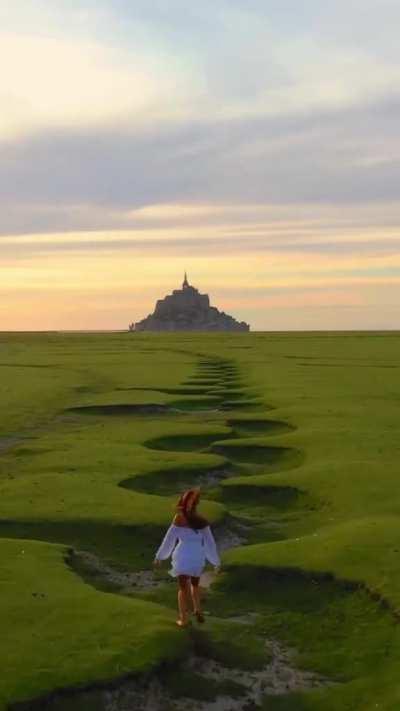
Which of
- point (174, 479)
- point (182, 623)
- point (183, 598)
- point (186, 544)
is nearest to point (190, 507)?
point (186, 544)

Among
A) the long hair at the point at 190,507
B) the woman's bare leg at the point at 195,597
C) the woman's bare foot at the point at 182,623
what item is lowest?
the woman's bare foot at the point at 182,623

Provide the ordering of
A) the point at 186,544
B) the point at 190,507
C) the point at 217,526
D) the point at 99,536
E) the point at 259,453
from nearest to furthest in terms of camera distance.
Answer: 1. the point at 190,507
2. the point at 186,544
3. the point at 99,536
4. the point at 217,526
5. the point at 259,453

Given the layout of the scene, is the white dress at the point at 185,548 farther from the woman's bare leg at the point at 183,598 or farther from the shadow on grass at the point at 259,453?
the shadow on grass at the point at 259,453

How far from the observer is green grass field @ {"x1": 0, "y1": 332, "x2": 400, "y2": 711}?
16.3 meters

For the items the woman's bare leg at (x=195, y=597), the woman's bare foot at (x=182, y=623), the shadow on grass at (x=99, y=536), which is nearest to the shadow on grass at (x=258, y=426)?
the shadow on grass at (x=99, y=536)

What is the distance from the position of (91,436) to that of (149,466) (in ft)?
28.4

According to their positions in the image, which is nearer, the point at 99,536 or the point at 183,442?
the point at 99,536

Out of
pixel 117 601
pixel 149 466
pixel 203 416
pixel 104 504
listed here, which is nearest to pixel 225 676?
pixel 117 601

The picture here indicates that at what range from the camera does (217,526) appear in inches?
1020

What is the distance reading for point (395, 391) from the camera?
61938 mm

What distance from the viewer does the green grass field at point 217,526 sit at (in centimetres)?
1630

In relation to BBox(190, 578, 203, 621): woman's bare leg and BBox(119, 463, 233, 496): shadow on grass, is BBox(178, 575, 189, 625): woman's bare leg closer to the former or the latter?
BBox(190, 578, 203, 621): woman's bare leg

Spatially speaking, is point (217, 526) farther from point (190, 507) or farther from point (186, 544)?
point (190, 507)

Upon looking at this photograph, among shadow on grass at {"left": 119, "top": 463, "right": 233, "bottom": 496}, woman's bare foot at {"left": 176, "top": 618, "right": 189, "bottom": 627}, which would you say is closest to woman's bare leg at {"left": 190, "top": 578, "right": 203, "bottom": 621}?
woman's bare foot at {"left": 176, "top": 618, "right": 189, "bottom": 627}
